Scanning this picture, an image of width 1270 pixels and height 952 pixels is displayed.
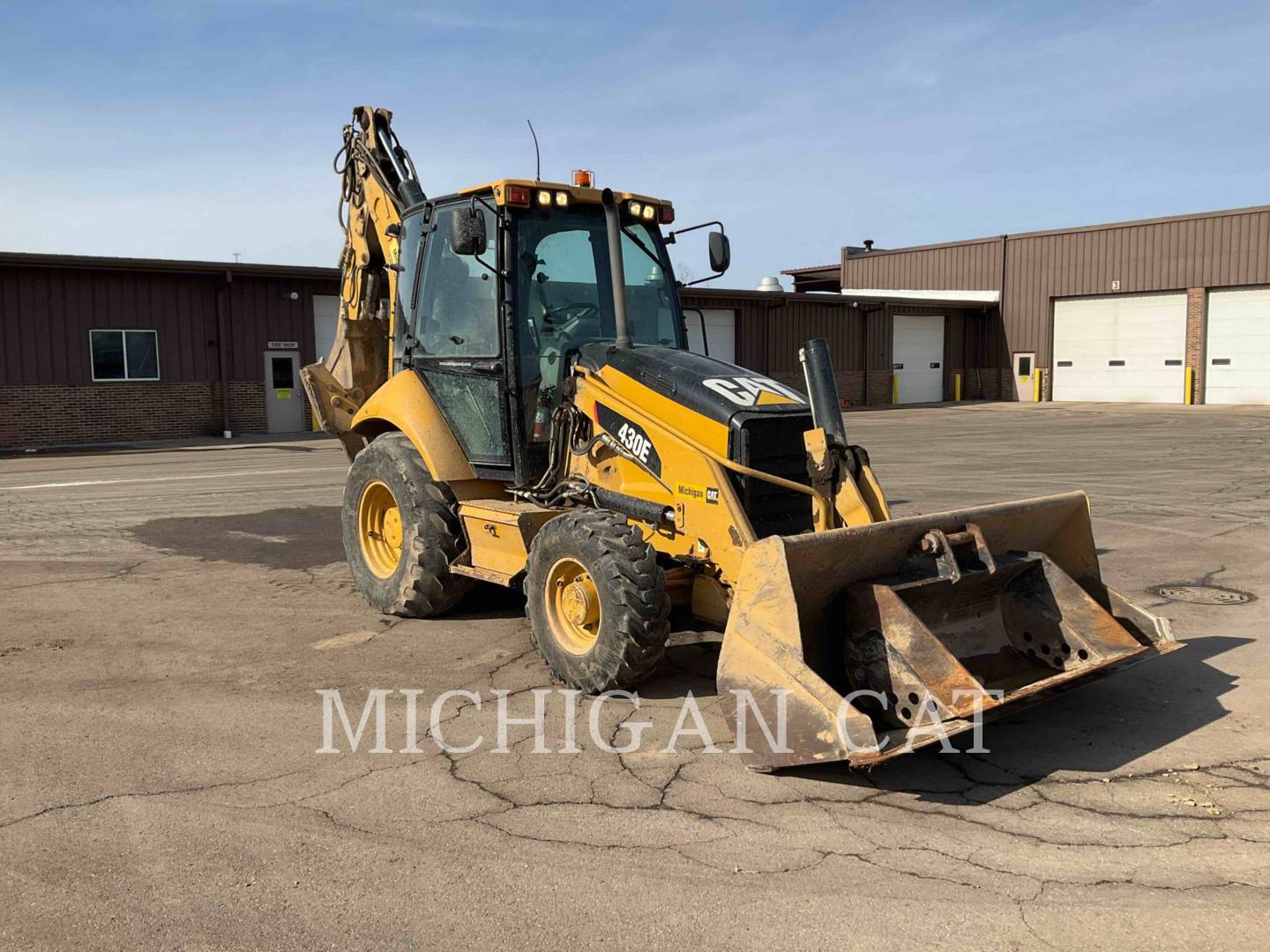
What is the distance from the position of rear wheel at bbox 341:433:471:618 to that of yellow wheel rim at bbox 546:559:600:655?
1468 millimetres

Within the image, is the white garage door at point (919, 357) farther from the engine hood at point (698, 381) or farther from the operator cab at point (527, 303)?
the engine hood at point (698, 381)

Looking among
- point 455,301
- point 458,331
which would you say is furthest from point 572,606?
point 455,301

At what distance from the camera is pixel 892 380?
3928 centimetres

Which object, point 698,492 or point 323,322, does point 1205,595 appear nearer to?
point 698,492

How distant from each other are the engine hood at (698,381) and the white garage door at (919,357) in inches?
1354

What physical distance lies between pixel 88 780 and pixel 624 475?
115 inches

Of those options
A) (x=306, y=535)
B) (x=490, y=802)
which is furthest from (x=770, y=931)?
(x=306, y=535)

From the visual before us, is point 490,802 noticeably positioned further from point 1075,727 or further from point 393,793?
point 1075,727

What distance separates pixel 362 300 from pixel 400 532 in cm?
224

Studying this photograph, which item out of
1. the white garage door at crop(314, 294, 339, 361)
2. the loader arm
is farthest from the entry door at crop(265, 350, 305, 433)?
the loader arm

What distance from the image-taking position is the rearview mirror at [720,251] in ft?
22.4

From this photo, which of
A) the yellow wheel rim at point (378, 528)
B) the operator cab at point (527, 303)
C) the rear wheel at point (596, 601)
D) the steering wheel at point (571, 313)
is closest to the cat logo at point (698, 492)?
the rear wheel at point (596, 601)

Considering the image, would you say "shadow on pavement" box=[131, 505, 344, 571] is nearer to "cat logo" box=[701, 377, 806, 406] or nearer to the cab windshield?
the cab windshield

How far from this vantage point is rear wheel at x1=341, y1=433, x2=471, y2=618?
6926 millimetres
